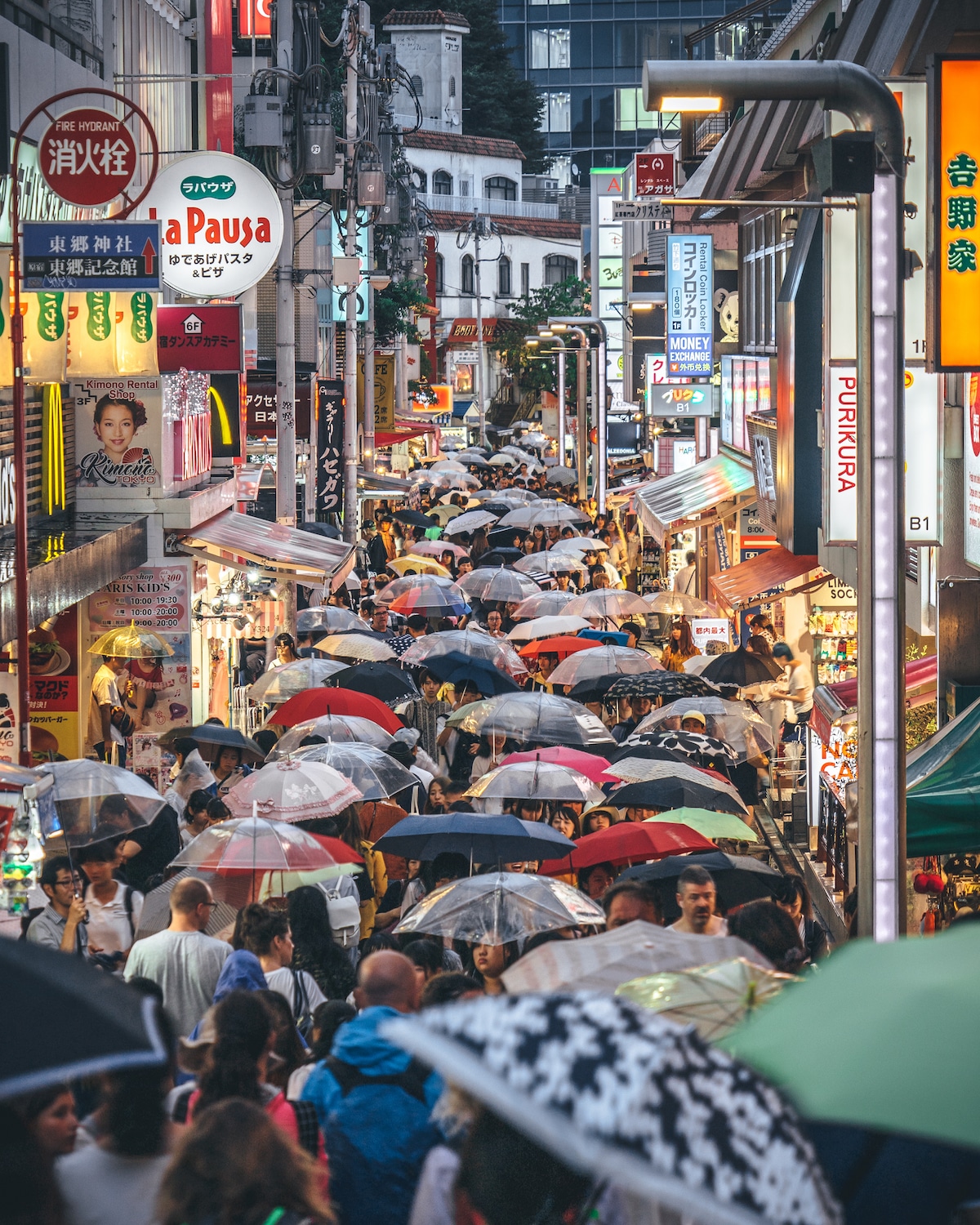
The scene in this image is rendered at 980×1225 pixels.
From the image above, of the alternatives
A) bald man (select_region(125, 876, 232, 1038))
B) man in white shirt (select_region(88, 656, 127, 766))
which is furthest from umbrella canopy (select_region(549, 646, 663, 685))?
bald man (select_region(125, 876, 232, 1038))

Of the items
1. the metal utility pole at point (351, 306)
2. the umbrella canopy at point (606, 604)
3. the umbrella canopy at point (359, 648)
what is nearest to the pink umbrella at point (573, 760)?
the umbrella canopy at point (359, 648)

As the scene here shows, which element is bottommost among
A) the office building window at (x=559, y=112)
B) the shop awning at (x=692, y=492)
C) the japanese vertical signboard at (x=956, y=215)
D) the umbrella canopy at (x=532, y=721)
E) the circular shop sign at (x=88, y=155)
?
the umbrella canopy at (x=532, y=721)

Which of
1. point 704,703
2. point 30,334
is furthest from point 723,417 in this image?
point 30,334

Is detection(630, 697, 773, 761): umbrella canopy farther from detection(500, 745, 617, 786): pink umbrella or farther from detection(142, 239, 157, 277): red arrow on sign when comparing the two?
detection(142, 239, 157, 277): red arrow on sign

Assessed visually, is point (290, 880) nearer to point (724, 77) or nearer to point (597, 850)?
point (597, 850)

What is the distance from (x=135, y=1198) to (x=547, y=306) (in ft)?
262

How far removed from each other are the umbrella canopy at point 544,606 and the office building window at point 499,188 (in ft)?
233

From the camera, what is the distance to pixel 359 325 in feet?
168

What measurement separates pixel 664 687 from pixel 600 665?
154 centimetres

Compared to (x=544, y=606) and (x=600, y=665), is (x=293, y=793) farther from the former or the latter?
(x=544, y=606)

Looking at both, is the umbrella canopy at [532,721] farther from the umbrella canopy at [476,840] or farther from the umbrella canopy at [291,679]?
the umbrella canopy at [476,840]

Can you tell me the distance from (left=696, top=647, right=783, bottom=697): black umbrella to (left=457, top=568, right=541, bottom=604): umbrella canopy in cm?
677

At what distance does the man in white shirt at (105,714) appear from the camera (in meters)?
16.6

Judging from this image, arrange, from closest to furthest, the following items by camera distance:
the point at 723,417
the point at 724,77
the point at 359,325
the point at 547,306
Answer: the point at 724,77 < the point at 723,417 < the point at 359,325 < the point at 547,306
